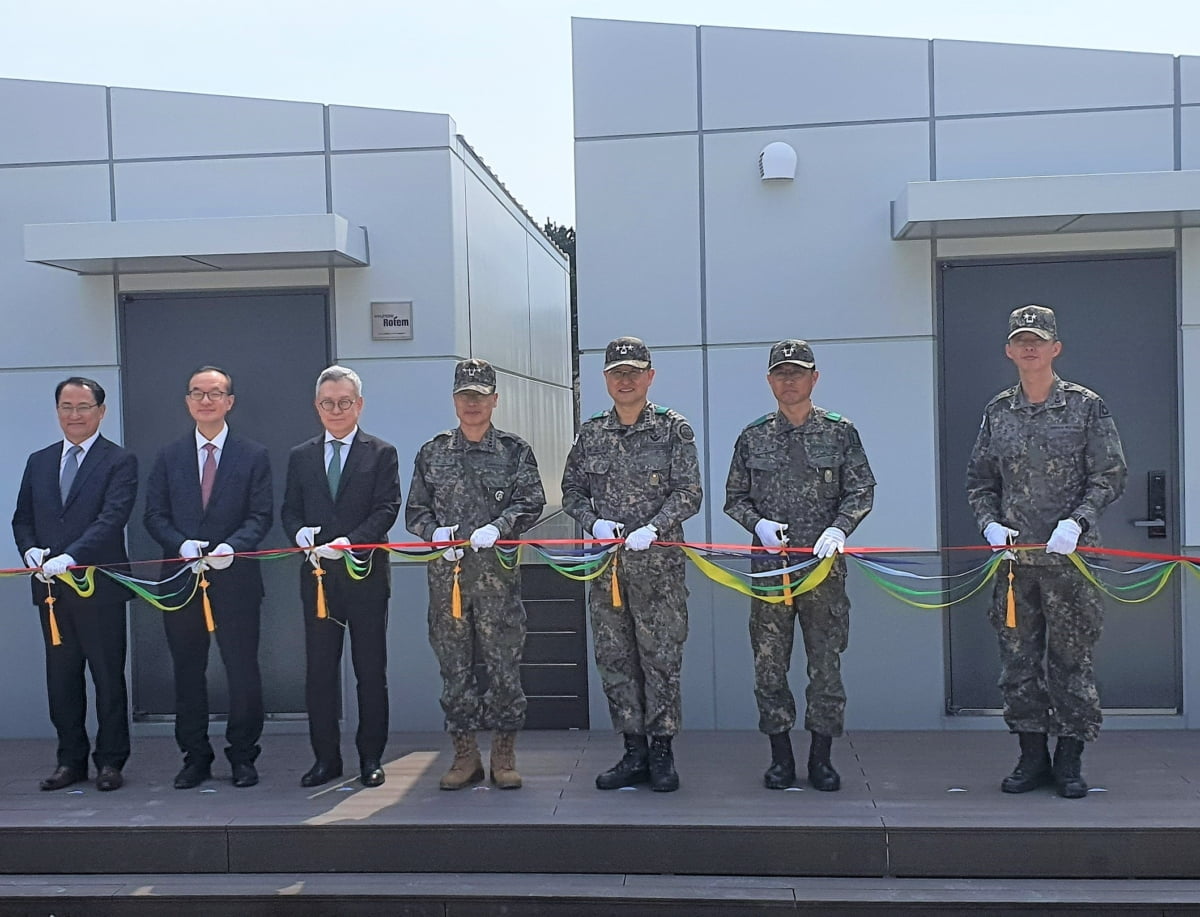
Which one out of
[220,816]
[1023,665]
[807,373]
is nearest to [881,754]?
[1023,665]

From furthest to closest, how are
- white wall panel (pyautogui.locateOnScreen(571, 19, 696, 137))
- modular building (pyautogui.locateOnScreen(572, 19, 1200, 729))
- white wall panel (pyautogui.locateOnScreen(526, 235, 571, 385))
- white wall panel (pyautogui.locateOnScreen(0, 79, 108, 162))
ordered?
white wall panel (pyautogui.locateOnScreen(526, 235, 571, 385)) → white wall panel (pyautogui.locateOnScreen(0, 79, 108, 162)) → white wall panel (pyautogui.locateOnScreen(571, 19, 696, 137)) → modular building (pyautogui.locateOnScreen(572, 19, 1200, 729))

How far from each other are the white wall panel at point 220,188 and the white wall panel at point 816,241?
210 cm

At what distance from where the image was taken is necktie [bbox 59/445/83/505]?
4.87 m

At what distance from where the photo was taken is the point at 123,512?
4.87 m

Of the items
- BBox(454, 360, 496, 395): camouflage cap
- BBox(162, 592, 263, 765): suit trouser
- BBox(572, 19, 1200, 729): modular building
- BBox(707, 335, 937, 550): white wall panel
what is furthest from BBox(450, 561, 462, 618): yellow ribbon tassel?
BBox(707, 335, 937, 550): white wall panel

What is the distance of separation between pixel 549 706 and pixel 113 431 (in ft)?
8.90

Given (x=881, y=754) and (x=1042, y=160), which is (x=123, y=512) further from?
(x=1042, y=160)

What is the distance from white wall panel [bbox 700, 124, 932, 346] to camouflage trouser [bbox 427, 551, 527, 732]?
186cm

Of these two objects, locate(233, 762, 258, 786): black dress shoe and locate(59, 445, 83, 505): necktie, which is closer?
locate(233, 762, 258, 786): black dress shoe

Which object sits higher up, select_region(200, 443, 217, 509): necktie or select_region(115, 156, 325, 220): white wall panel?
select_region(115, 156, 325, 220): white wall panel

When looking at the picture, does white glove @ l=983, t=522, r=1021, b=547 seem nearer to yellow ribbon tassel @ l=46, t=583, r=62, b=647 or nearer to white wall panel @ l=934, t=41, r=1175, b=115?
white wall panel @ l=934, t=41, r=1175, b=115

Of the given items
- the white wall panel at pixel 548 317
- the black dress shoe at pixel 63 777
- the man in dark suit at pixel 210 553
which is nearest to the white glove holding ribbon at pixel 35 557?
the man in dark suit at pixel 210 553

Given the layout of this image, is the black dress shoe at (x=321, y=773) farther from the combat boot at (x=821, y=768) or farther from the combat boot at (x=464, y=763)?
the combat boot at (x=821, y=768)

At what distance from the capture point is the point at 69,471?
193 inches
